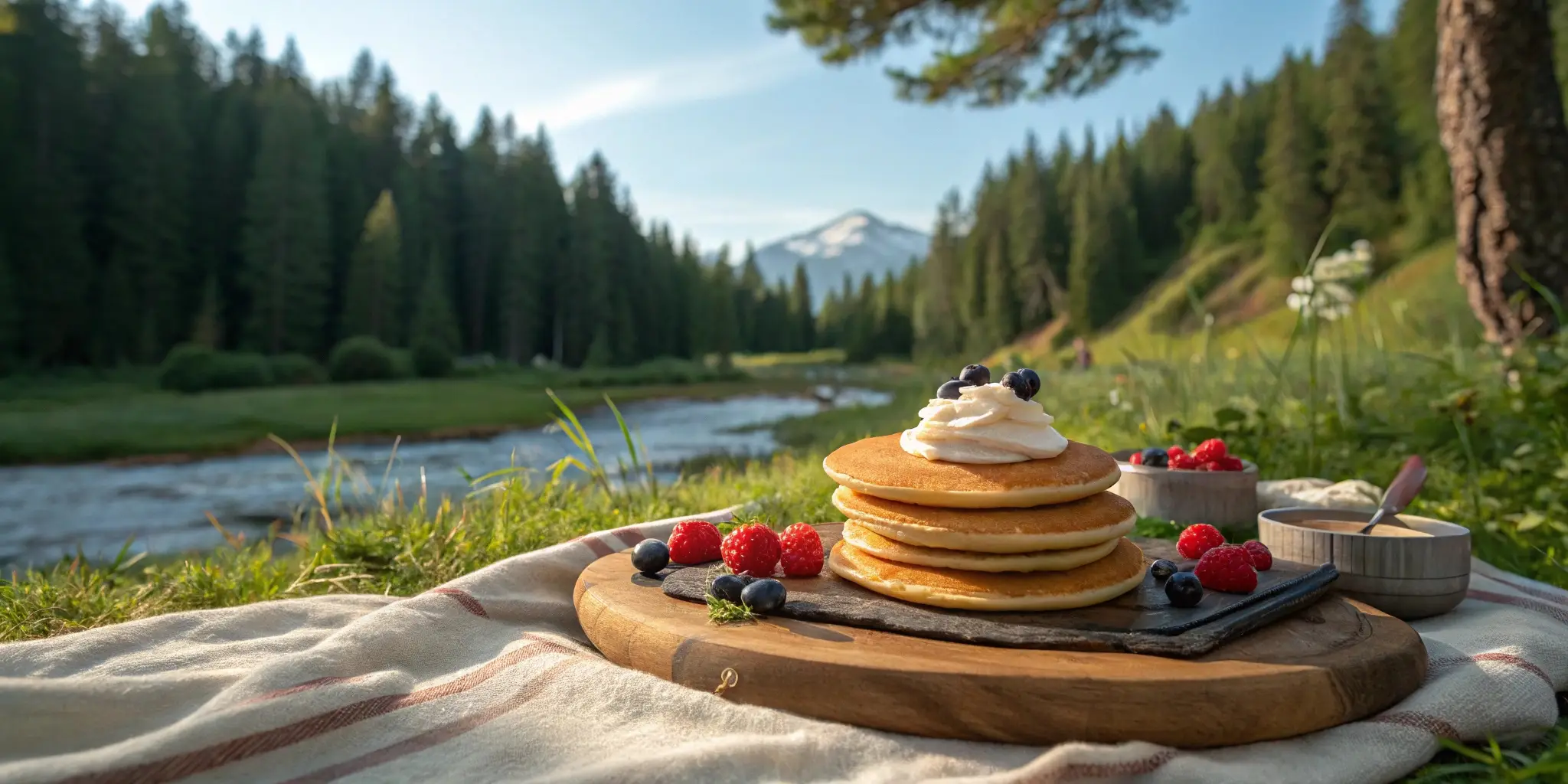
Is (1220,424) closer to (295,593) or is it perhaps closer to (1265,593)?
(1265,593)

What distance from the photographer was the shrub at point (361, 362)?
33.8m

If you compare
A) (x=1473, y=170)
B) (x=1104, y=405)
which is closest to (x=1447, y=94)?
(x=1473, y=170)

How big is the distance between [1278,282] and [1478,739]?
57.3 metres

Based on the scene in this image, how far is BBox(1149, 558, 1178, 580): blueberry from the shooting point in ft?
8.13

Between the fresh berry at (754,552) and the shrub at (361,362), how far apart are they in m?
35.8

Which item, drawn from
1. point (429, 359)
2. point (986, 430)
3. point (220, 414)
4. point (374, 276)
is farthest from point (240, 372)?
point (986, 430)

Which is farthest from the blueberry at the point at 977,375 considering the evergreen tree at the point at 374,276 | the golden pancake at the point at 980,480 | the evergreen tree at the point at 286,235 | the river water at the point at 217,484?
the evergreen tree at the point at 374,276

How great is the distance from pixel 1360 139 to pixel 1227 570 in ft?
173

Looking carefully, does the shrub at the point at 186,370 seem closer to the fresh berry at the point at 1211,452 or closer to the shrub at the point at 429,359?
the shrub at the point at 429,359

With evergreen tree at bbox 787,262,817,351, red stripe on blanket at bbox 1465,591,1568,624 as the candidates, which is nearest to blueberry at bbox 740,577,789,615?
red stripe on blanket at bbox 1465,591,1568,624

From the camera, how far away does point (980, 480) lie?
7.56 ft

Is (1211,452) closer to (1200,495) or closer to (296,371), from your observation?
(1200,495)

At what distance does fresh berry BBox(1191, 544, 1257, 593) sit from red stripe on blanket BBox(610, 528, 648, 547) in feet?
6.45

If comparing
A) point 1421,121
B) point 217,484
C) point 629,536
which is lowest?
point 217,484
